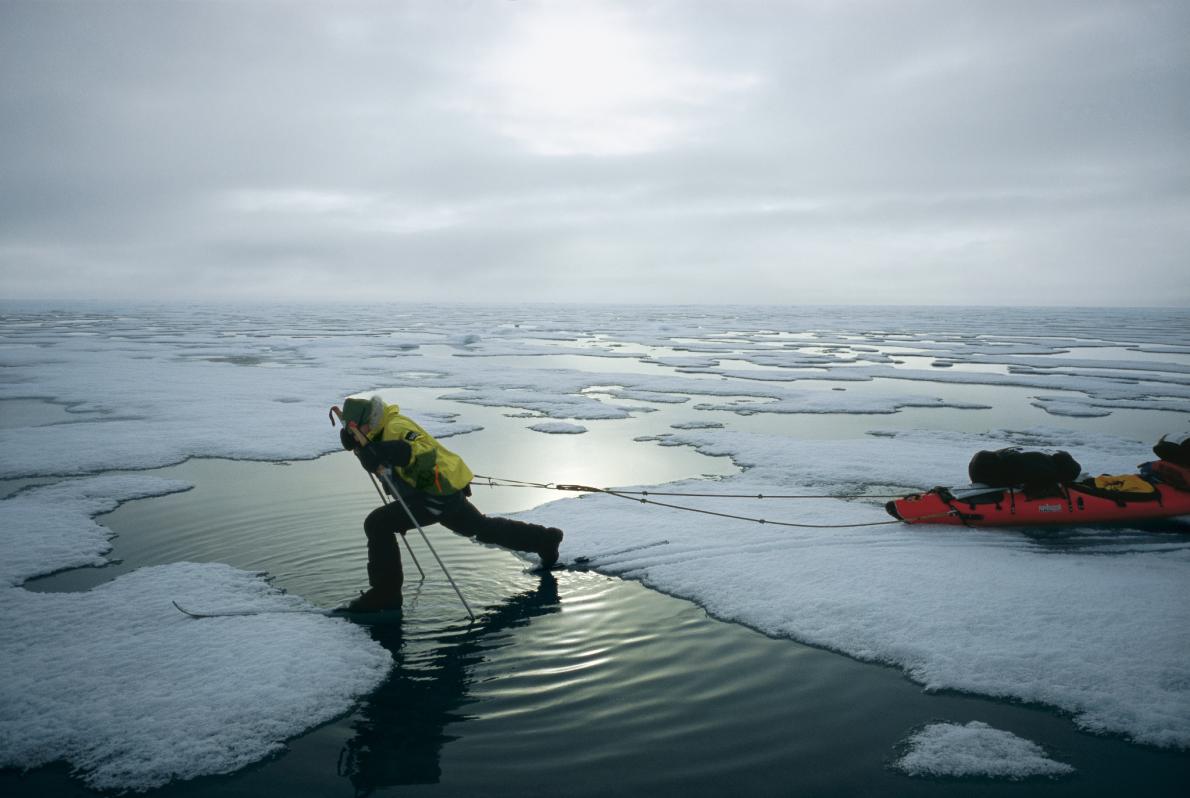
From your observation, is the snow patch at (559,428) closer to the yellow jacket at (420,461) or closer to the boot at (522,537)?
the boot at (522,537)

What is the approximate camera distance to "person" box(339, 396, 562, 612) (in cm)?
465

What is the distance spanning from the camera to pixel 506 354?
29969 mm

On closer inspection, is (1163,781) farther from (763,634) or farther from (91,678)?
(91,678)

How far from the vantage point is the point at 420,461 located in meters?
4.84

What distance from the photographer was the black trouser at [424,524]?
473 centimetres

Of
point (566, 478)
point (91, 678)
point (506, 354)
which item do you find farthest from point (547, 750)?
point (506, 354)

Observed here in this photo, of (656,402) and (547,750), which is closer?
(547,750)

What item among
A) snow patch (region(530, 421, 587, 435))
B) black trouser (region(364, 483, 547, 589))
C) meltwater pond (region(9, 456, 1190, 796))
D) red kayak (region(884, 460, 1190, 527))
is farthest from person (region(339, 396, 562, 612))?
snow patch (region(530, 421, 587, 435))

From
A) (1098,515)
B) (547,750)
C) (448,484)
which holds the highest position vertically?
(448,484)

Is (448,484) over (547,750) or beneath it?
over

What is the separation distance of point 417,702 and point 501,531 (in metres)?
1.69

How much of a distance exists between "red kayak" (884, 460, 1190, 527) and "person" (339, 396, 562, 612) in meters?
4.46

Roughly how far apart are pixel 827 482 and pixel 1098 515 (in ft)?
9.26

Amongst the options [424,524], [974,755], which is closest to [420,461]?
[424,524]
